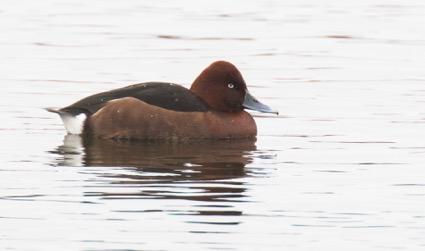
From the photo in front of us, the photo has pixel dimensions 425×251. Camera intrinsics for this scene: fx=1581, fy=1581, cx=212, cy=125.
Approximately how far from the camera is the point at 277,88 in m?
17.5

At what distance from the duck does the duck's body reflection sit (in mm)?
134

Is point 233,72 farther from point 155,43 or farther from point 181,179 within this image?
point 155,43

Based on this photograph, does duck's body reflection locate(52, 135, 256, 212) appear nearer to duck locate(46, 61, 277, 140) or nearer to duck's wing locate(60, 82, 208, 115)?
duck locate(46, 61, 277, 140)

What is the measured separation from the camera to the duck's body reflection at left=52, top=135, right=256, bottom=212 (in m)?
10.9

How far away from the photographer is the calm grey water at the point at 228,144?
9.74m

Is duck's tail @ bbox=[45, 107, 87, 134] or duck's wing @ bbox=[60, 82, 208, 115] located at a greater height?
duck's wing @ bbox=[60, 82, 208, 115]

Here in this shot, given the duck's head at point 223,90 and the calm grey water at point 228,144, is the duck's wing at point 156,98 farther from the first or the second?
the calm grey water at point 228,144

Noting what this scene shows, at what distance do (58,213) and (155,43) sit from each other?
37.5 ft

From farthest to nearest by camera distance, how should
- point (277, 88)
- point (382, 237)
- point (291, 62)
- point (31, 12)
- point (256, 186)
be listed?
1. point (31, 12)
2. point (291, 62)
3. point (277, 88)
4. point (256, 186)
5. point (382, 237)

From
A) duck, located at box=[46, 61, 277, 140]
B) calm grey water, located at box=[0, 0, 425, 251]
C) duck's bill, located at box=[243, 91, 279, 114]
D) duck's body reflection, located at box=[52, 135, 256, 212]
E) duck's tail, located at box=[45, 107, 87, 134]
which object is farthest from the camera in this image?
duck's bill, located at box=[243, 91, 279, 114]

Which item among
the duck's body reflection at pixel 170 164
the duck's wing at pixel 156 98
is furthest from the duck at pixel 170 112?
the duck's body reflection at pixel 170 164

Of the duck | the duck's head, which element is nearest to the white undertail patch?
the duck

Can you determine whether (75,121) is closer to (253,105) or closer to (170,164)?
(253,105)

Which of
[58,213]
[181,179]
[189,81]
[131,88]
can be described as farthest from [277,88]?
[58,213]
